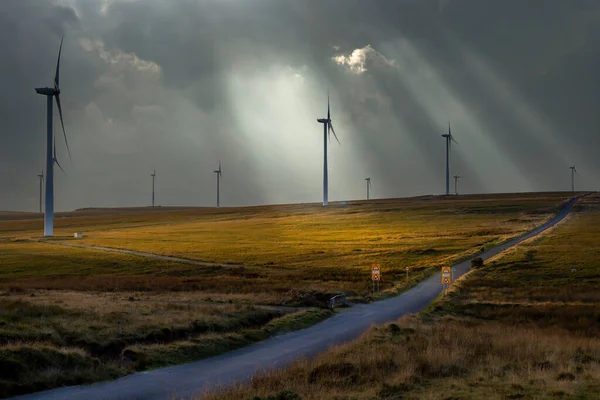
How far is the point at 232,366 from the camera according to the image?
20.1 meters

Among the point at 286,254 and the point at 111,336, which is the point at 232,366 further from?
the point at 286,254

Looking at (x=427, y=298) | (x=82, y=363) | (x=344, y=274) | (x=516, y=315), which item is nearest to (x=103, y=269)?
(x=344, y=274)

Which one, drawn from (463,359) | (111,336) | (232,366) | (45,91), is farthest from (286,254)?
(45,91)

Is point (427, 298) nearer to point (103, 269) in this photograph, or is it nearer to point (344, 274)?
point (344, 274)

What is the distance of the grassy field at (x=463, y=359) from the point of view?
605 inches

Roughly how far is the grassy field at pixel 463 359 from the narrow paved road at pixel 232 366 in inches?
66.7

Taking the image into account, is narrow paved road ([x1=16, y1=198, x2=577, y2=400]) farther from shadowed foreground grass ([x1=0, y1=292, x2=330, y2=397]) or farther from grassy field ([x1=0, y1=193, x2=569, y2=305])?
grassy field ([x1=0, y1=193, x2=569, y2=305])

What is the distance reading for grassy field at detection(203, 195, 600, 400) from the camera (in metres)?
15.4

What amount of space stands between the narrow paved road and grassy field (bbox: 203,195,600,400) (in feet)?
5.56

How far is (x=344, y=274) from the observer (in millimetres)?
58656

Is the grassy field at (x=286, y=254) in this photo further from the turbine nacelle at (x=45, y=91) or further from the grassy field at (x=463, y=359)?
the turbine nacelle at (x=45, y=91)

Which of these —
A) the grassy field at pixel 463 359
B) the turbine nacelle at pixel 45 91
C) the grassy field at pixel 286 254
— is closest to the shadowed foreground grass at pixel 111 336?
the grassy field at pixel 463 359

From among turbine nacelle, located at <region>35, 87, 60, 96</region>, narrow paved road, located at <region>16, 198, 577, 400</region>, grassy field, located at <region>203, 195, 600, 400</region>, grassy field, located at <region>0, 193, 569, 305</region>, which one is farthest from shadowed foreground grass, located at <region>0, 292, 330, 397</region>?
turbine nacelle, located at <region>35, 87, 60, 96</region>

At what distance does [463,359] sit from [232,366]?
7.57 m
